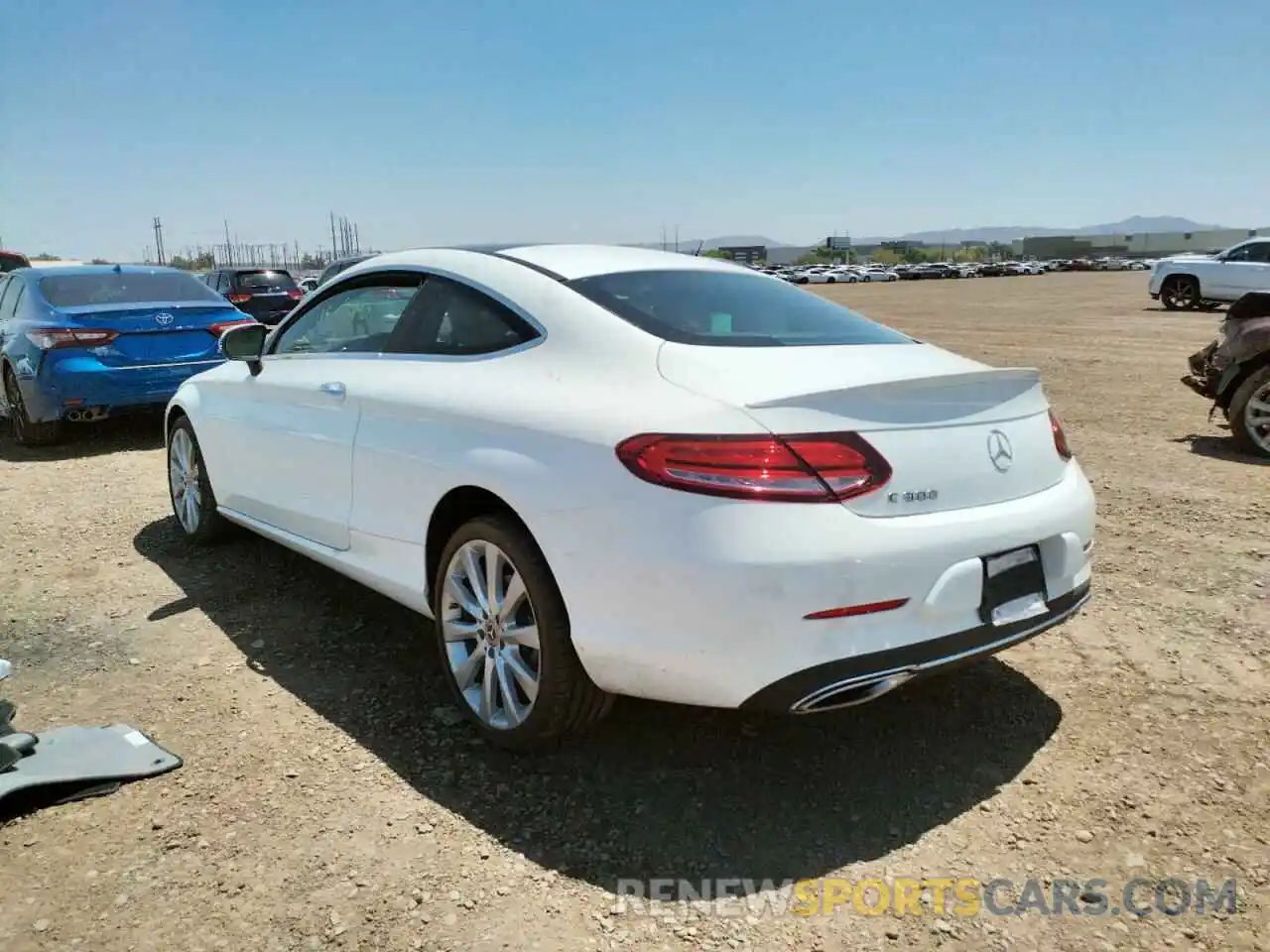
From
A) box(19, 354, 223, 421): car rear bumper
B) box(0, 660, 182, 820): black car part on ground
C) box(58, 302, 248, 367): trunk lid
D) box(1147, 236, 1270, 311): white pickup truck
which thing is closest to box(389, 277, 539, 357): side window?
box(0, 660, 182, 820): black car part on ground

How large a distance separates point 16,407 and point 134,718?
6227mm

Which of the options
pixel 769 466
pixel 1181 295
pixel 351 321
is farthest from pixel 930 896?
pixel 1181 295

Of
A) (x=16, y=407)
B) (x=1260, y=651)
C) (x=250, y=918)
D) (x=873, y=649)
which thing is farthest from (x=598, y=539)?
(x=16, y=407)

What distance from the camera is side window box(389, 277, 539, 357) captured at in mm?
3258

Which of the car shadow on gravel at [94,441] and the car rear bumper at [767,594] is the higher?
the car rear bumper at [767,594]

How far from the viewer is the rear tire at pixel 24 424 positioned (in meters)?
8.22

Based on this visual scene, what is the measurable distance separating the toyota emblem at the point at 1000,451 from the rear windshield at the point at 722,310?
0.59 meters

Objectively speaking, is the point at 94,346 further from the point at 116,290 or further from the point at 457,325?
the point at 457,325

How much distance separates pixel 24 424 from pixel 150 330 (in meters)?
1.43

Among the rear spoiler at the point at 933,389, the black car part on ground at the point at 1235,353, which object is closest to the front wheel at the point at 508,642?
the rear spoiler at the point at 933,389

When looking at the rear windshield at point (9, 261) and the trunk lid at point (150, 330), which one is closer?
the trunk lid at point (150, 330)

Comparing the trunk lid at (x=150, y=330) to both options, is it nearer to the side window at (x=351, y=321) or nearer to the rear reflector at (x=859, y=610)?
the side window at (x=351, y=321)

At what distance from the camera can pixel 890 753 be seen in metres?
3.12

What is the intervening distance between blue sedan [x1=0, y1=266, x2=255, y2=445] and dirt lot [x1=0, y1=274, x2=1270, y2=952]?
3606 millimetres
